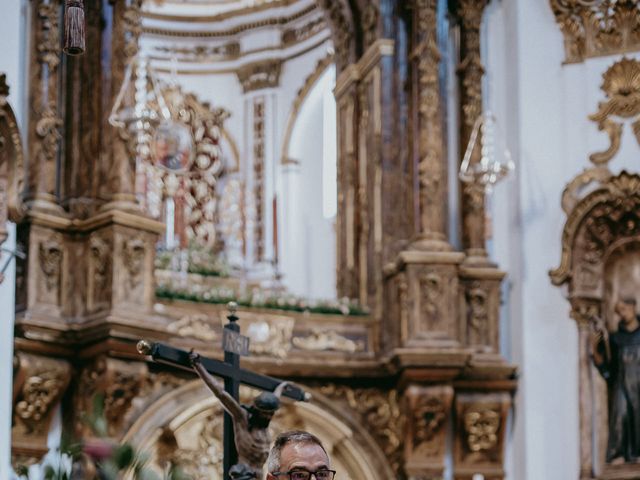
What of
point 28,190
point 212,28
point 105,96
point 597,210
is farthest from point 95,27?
point 212,28

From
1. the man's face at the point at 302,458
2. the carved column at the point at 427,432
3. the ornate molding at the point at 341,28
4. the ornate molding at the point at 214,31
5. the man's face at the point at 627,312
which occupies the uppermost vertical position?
the ornate molding at the point at 214,31

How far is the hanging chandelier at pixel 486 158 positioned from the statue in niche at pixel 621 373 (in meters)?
1.64

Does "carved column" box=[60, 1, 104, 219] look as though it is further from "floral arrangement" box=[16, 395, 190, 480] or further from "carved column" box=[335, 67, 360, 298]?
"floral arrangement" box=[16, 395, 190, 480]

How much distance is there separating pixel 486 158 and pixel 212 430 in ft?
11.7

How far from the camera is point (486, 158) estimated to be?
647 inches

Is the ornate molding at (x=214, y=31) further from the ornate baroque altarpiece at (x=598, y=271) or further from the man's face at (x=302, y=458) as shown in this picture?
the man's face at (x=302, y=458)

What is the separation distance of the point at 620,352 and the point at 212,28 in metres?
7.92

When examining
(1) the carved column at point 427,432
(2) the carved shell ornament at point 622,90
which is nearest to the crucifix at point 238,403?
(1) the carved column at point 427,432

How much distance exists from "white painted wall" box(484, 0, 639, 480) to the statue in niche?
29cm

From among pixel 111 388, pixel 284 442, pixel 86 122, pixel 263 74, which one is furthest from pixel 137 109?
pixel 284 442

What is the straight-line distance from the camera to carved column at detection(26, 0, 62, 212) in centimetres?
1510

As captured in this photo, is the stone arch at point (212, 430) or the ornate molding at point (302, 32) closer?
the stone arch at point (212, 430)

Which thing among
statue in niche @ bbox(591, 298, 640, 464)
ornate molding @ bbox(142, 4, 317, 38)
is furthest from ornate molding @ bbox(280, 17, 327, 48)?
statue in niche @ bbox(591, 298, 640, 464)

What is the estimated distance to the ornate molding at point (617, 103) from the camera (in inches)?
655
